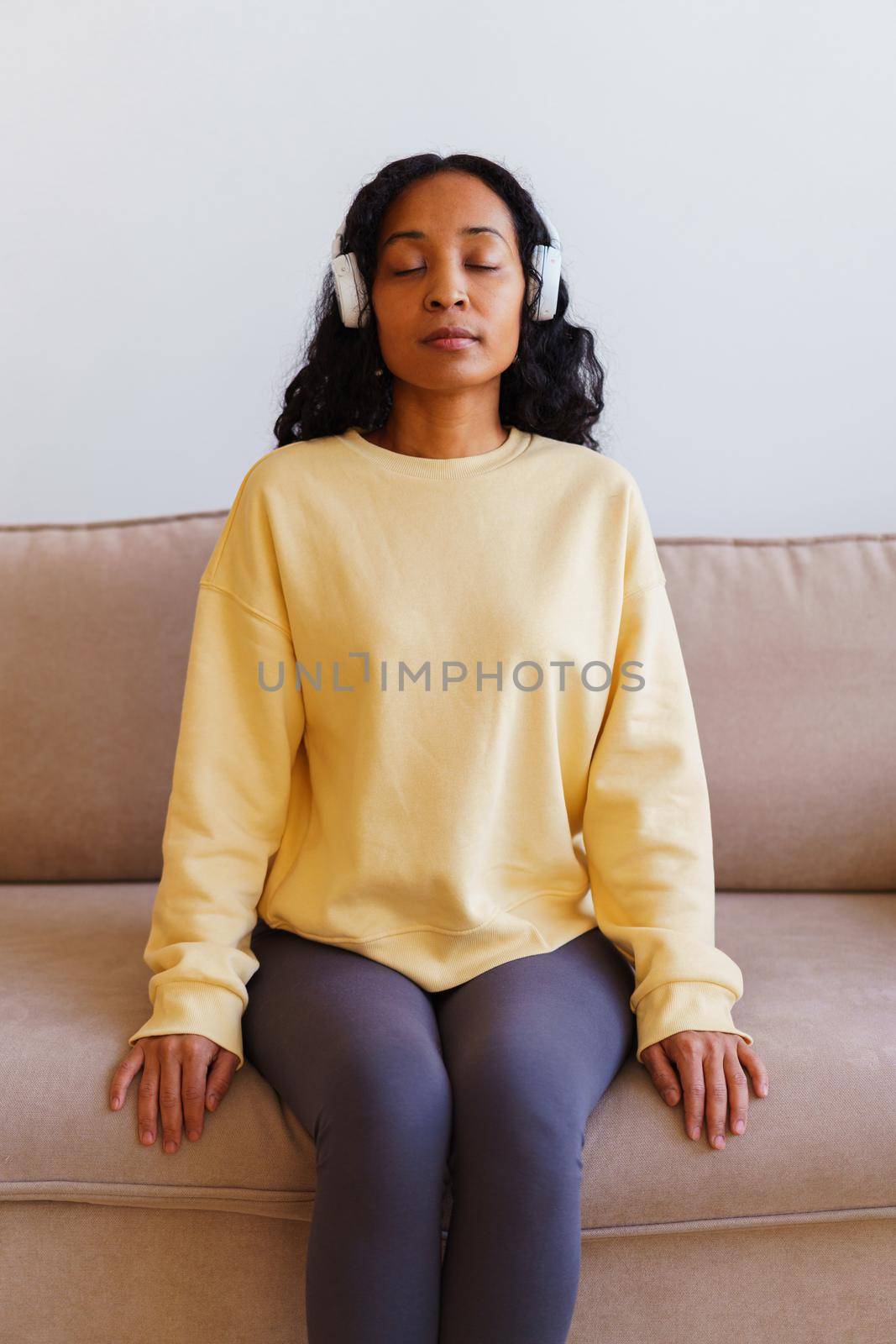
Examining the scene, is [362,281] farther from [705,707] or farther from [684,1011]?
[684,1011]

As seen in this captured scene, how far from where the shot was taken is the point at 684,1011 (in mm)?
1041

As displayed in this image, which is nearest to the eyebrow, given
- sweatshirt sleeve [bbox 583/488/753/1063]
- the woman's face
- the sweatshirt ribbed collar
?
the woman's face

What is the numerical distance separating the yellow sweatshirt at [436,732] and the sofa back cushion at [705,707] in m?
0.34

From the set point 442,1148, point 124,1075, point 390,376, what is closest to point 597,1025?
point 442,1148

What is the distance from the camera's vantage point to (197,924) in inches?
43.5

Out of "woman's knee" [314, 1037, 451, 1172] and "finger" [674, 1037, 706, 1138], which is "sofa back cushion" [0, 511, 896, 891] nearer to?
"finger" [674, 1037, 706, 1138]

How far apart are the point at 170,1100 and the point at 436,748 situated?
0.40m

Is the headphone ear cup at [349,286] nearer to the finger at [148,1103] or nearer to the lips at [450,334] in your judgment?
the lips at [450,334]

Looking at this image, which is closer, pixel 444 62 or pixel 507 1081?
pixel 507 1081

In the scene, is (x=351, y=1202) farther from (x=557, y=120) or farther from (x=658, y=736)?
(x=557, y=120)

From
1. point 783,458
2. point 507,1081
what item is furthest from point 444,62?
point 507,1081

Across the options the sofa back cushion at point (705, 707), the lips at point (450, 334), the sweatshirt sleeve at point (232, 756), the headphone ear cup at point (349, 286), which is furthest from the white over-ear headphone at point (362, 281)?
the sofa back cushion at point (705, 707)

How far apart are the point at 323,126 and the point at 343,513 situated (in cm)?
92

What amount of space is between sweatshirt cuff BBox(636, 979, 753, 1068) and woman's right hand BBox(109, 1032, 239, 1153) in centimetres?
38
